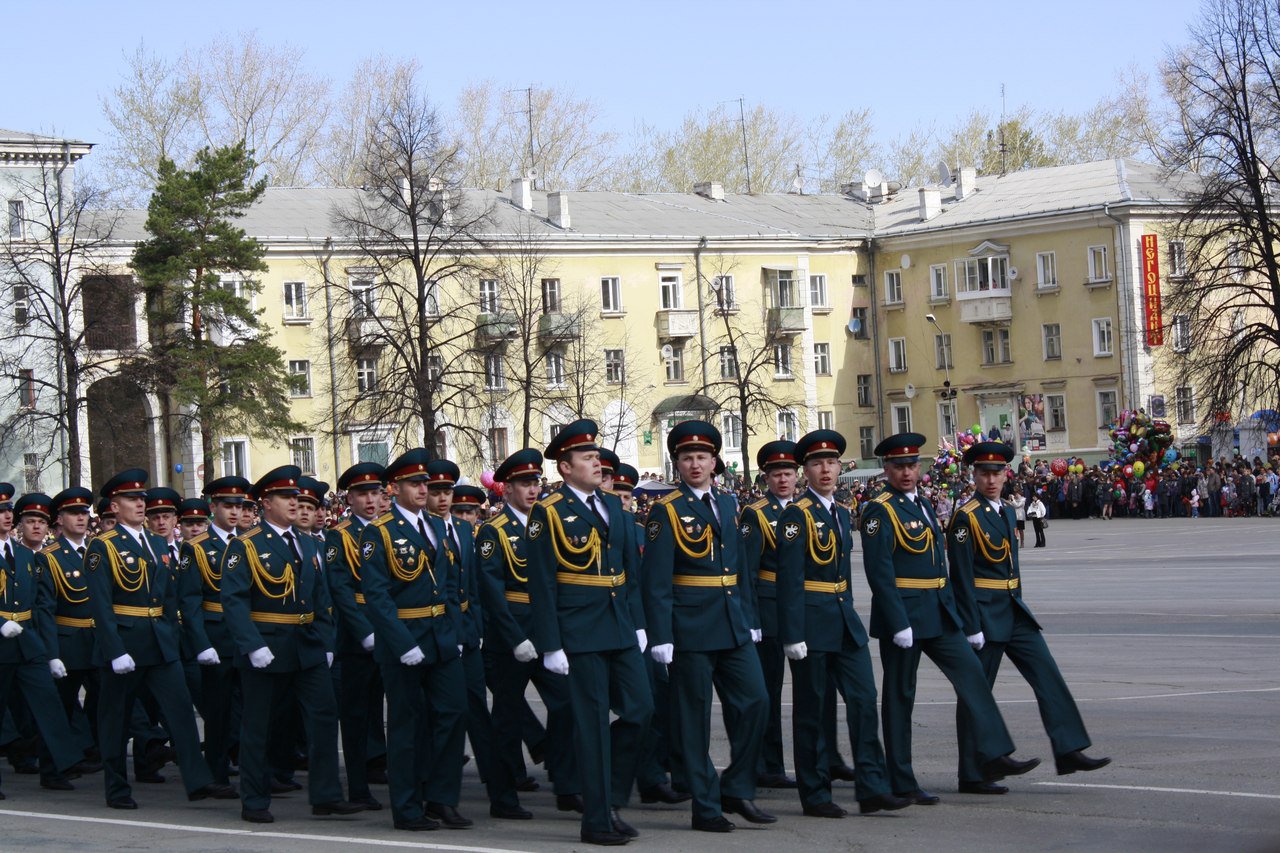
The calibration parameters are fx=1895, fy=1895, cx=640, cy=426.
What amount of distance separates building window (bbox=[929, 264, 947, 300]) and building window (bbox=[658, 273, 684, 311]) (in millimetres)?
9786

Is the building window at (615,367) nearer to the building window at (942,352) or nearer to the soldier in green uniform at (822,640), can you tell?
the building window at (942,352)

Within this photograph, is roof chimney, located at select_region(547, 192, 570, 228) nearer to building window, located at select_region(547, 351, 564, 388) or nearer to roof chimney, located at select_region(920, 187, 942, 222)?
building window, located at select_region(547, 351, 564, 388)

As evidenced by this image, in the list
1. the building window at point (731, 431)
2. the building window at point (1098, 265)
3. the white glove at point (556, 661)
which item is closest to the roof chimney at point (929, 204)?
the building window at point (1098, 265)

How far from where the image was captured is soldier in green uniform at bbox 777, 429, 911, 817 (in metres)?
10.5

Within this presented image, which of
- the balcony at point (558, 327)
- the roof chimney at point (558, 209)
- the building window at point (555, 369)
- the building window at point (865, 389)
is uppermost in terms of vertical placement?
the roof chimney at point (558, 209)

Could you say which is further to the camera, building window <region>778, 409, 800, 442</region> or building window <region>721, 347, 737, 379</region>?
building window <region>721, 347, 737, 379</region>

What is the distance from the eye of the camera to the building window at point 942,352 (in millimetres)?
73188

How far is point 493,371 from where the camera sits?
6234 centimetres

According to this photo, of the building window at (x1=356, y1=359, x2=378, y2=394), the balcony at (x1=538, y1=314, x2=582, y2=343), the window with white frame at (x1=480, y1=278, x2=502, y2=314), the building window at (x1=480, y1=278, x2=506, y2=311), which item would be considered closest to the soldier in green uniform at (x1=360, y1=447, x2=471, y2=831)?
the balcony at (x1=538, y1=314, x2=582, y2=343)

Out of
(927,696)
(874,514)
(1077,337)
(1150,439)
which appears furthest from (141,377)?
(874,514)

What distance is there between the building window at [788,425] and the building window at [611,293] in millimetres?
7588

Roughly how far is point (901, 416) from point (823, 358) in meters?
3.88

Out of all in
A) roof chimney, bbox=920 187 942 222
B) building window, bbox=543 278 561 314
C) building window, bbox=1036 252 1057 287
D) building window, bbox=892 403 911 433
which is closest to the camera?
building window, bbox=1036 252 1057 287

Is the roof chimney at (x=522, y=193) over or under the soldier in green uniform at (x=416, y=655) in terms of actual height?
over
